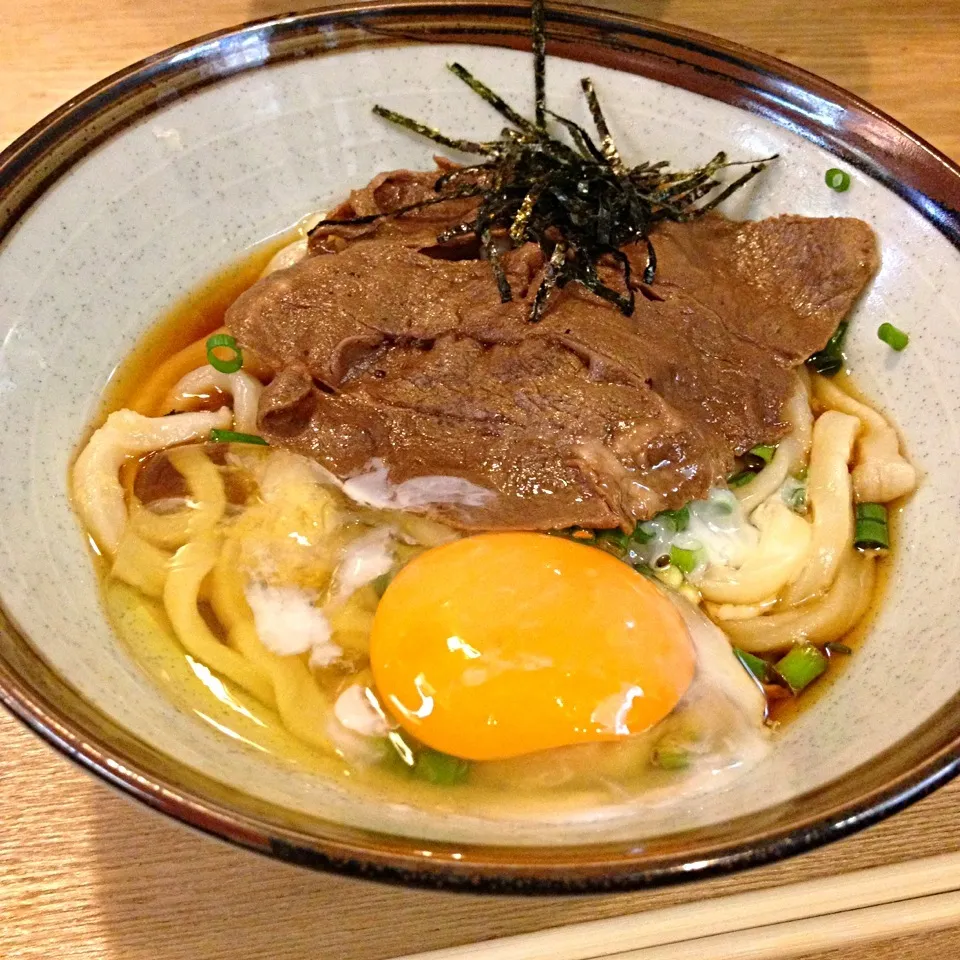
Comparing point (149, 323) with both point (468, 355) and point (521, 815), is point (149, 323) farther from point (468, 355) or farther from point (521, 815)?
point (521, 815)

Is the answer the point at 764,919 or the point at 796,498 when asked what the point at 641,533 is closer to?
the point at 796,498

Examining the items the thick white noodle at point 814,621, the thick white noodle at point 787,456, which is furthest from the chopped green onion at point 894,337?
the thick white noodle at point 814,621

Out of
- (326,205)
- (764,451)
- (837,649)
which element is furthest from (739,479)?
(326,205)

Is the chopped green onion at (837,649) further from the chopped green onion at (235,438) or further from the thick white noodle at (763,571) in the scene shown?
the chopped green onion at (235,438)

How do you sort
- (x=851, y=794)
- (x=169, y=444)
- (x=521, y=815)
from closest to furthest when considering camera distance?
(x=851, y=794)
(x=521, y=815)
(x=169, y=444)

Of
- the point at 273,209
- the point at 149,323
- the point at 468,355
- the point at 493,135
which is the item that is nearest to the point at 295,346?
the point at 468,355

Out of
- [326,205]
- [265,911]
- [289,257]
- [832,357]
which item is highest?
[326,205]
